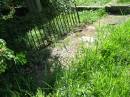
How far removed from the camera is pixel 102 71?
4754mm

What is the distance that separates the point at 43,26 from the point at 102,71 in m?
2.36

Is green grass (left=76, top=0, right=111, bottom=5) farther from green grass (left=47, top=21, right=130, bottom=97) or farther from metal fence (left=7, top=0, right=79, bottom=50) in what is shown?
green grass (left=47, top=21, right=130, bottom=97)

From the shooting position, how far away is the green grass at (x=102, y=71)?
14.0 ft

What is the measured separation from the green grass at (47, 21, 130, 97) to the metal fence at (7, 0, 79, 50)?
1311 mm

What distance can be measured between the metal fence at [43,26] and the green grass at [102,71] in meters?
1.31

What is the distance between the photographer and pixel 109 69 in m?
4.80

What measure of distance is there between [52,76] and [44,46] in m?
1.65

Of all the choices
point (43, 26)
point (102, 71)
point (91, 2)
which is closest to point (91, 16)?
point (91, 2)

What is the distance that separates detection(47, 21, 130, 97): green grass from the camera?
14.0 ft

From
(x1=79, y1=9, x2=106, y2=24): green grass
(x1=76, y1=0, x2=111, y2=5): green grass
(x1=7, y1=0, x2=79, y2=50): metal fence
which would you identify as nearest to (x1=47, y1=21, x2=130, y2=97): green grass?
(x1=7, y1=0, x2=79, y2=50): metal fence

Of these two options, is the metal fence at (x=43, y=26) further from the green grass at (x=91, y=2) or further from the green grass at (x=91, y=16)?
the green grass at (x=91, y=2)

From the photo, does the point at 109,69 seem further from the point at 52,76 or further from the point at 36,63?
the point at 36,63

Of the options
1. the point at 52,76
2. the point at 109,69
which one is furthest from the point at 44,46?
the point at 109,69

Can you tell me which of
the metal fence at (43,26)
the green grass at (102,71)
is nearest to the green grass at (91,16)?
the metal fence at (43,26)
